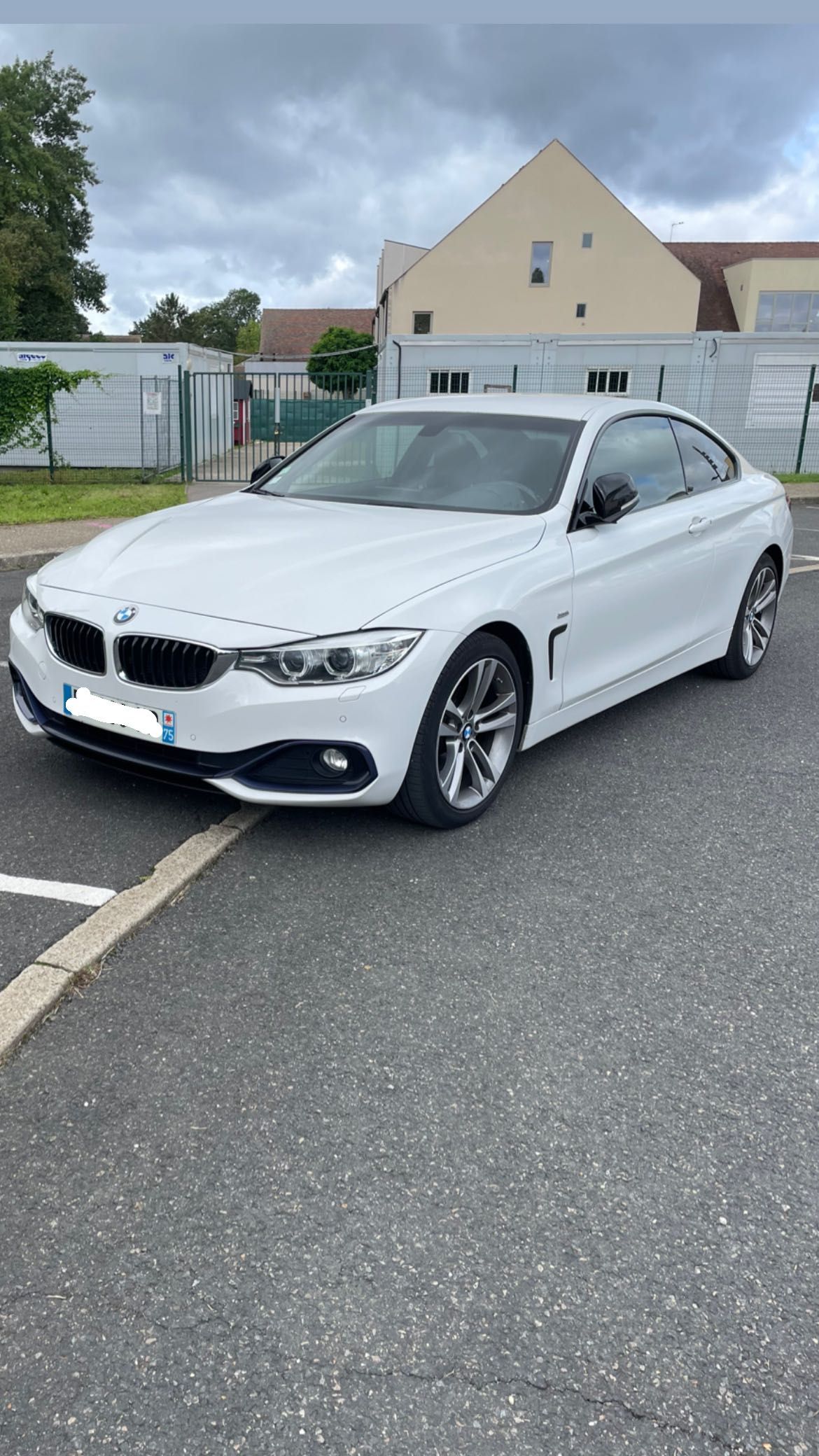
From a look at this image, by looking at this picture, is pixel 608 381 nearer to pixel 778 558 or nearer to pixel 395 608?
pixel 778 558

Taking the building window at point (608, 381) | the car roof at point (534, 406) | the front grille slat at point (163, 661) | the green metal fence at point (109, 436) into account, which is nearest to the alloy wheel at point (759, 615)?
the car roof at point (534, 406)

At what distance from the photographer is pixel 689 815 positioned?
4.24 m

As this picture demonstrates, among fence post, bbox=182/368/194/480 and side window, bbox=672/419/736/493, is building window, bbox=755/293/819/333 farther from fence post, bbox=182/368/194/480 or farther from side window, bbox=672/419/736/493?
side window, bbox=672/419/736/493

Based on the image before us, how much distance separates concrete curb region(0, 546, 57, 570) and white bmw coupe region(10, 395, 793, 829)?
5232 millimetres

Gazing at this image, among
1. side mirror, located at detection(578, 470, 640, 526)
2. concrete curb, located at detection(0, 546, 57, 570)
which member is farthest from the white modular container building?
side mirror, located at detection(578, 470, 640, 526)

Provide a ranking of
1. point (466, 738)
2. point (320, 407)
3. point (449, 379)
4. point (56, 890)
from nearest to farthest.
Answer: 1. point (56, 890)
2. point (466, 738)
3. point (320, 407)
4. point (449, 379)

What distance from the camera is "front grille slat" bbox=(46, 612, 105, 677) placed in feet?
12.2

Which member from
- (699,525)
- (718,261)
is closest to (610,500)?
(699,525)

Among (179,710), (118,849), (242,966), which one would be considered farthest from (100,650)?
(242,966)

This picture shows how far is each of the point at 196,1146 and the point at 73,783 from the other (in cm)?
227

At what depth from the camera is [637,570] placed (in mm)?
4742

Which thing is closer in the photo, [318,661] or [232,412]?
[318,661]

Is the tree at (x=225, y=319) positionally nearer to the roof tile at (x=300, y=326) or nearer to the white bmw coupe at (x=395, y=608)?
the roof tile at (x=300, y=326)

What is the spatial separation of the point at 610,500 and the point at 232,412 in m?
19.3
